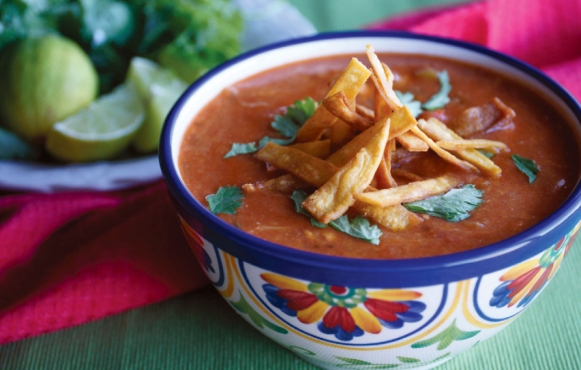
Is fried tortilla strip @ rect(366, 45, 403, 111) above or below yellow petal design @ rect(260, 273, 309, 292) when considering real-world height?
above

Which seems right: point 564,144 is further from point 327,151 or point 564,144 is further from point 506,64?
point 327,151

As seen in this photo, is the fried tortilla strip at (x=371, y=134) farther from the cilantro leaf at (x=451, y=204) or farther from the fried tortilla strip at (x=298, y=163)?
the cilantro leaf at (x=451, y=204)

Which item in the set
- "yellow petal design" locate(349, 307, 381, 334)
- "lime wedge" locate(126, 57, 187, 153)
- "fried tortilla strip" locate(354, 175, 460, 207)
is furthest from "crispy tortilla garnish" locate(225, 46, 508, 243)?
"lime wedge" locate(126, 57, 187, 153)

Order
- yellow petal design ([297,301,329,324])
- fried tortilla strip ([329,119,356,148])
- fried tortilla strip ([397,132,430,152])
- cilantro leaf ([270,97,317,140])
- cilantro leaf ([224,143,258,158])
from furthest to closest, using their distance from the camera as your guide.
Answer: cilantro leaf ([270,97,317,140]) < cilantro leaf ([224,143,258,158]) < fried tortilla strip ([329,119,356,148]) < fried tortilla strip ([397,132,430,152]) < yellow petal design ([297,301,329,324])

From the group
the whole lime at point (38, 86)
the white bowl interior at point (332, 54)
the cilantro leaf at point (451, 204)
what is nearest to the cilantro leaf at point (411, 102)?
the white bowl interior at point (332, 54)

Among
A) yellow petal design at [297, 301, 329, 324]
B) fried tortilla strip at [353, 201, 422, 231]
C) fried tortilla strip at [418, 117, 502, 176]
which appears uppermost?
fried tortilla strip at [418, 117, 502, 176]

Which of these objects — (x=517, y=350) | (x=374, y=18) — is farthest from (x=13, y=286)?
(x=374, y=18)

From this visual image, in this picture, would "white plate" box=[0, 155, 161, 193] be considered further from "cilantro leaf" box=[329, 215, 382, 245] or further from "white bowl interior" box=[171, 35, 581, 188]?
"cilantro leaf" box=[329, 215, 382, 245]
